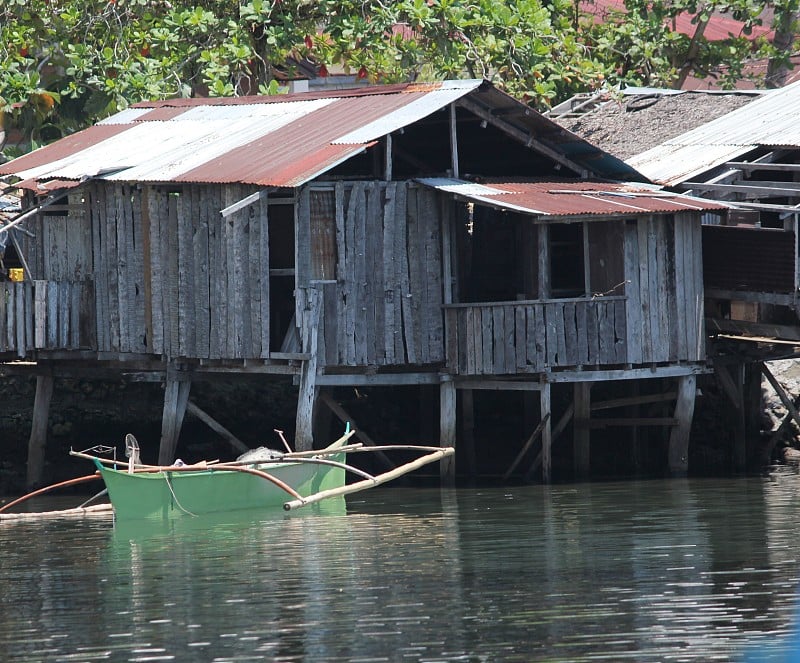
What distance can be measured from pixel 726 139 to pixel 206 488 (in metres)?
10.4

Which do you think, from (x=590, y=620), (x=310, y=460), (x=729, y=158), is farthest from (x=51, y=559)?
(x=729, y=158)

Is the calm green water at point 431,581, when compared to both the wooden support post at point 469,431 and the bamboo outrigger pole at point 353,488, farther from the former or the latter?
the wooden support post at point 469,431

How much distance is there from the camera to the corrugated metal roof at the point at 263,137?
78.2ft

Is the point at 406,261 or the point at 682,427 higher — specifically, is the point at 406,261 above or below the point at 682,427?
above

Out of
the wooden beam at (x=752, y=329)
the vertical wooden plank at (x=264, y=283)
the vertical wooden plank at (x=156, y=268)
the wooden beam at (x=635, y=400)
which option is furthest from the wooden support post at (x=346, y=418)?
the wooden beam at (x=752, y=329)

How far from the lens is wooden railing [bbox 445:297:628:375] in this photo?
24000mm

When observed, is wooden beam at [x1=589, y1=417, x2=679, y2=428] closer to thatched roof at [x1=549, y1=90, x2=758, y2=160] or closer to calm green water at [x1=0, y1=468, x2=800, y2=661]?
calm green water at [x1=0, y1=468, x2=800, y2=661]

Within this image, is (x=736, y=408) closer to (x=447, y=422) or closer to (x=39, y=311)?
(x=447, y=422)

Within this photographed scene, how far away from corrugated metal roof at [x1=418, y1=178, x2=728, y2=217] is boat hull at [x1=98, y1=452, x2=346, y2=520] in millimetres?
4135

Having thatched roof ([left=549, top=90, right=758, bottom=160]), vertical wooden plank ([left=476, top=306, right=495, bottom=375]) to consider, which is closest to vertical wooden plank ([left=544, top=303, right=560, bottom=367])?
vertical wooden plank ([left=476, top=306, right=495, bottom=375])

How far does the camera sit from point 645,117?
30.8 meters

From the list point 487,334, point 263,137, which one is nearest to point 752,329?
point 487,334

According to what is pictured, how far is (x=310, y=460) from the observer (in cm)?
2231

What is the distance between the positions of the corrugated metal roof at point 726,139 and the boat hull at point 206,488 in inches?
285
